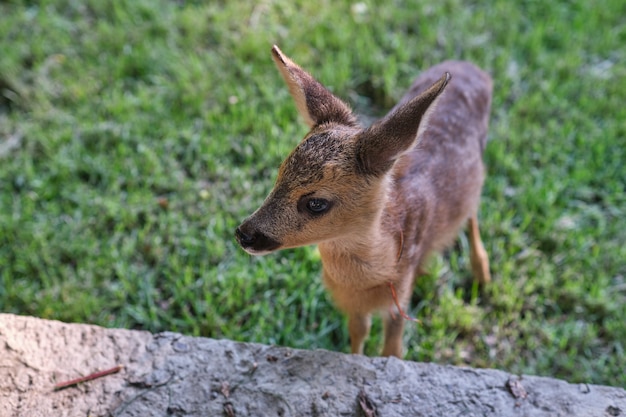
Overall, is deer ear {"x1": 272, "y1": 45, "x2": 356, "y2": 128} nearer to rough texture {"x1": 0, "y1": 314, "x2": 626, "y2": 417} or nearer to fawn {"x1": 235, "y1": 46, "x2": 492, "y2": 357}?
fawn {"x1": 235, "y1": 46, "x2": 492, "y2": 357}

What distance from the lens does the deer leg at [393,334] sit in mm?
3111

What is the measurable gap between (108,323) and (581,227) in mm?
2977

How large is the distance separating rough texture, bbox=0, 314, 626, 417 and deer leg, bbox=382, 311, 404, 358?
0.36 meters

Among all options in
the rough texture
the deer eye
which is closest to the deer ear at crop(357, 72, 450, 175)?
the deer eye

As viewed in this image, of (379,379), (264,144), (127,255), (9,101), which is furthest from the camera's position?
(9,101)

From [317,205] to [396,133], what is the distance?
43cm

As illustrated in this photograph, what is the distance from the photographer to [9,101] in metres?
4.79

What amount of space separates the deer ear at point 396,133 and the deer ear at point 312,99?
1.02ft

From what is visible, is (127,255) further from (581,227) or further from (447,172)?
(581,227)

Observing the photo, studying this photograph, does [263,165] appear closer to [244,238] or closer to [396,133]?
[244,238]

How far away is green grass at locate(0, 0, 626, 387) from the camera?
3562 mm

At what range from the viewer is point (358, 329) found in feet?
10.6

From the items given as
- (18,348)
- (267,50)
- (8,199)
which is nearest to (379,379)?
(18,348)

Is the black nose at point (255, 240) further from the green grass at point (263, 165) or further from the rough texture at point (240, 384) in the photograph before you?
the green grass at point (263, 165)
